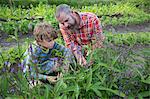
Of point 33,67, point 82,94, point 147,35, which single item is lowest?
point 147,35

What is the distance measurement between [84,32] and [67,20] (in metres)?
0.50

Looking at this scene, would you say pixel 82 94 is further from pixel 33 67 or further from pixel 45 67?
pixel 45 67

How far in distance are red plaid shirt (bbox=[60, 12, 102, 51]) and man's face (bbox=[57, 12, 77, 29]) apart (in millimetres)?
189

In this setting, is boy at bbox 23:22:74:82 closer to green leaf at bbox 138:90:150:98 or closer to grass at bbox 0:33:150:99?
grass at bbox 0:33:150:99

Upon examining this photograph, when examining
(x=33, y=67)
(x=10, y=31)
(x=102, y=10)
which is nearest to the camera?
(x=33, y=67)

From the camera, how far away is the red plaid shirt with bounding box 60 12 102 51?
458 centimetres

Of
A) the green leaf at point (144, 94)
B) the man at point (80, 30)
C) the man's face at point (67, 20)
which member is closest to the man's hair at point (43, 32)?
the man's face at point (67, 20)

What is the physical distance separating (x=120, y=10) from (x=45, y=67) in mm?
8786

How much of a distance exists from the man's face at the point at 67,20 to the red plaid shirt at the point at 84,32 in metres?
0.19

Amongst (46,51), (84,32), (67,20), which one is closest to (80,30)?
(84,32)

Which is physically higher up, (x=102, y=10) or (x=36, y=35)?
(x=36, y=35)

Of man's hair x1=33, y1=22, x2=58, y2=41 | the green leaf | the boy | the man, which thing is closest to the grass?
the green leaf

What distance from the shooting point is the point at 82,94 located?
2746 millimetres

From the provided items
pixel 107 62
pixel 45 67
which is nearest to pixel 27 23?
pixel 45 67
